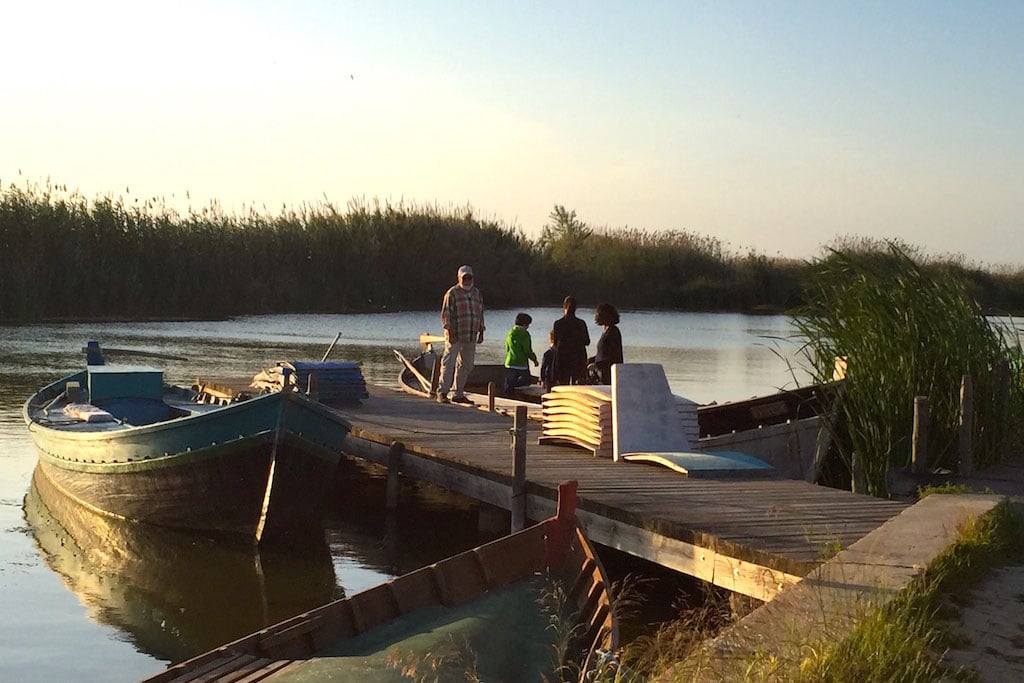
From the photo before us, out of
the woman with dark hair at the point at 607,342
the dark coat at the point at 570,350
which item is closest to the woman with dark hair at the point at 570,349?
the dark coat at the point at 570,350

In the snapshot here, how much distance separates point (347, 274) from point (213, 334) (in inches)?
410

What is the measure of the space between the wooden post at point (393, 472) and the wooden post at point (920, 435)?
530 centimetres

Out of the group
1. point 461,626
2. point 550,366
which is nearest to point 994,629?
point 461,626

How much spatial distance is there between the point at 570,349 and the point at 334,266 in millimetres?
32097

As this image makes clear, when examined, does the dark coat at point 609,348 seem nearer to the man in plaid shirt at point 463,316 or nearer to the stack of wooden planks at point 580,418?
the stack of wooden planks at point 580,418

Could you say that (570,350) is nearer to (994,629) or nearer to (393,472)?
(393,472)

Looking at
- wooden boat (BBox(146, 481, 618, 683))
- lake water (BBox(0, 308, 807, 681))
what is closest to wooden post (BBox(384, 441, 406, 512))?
lake water (BBox(0, 308, 807, 681))

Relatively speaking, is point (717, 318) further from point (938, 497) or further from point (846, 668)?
point (846, 668)

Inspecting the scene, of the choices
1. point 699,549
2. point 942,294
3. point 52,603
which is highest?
point 942,294

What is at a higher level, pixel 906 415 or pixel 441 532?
pixel 906 415

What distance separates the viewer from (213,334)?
3709cm

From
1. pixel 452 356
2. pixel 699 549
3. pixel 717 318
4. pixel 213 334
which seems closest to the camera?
pixel 699 549

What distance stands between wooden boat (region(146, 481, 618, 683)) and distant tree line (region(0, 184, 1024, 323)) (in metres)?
28.3

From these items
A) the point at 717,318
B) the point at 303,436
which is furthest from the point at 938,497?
the point at 717,318
